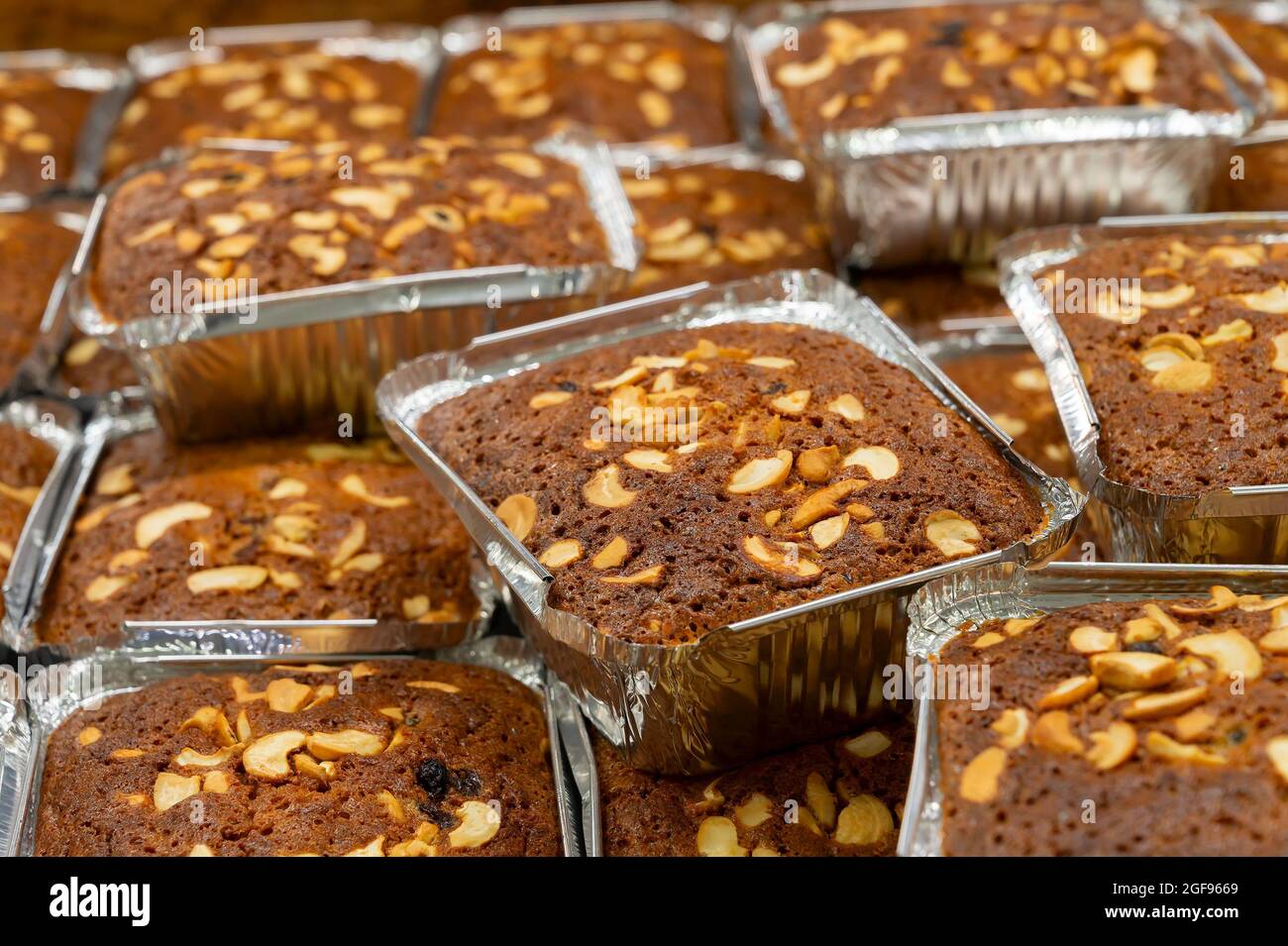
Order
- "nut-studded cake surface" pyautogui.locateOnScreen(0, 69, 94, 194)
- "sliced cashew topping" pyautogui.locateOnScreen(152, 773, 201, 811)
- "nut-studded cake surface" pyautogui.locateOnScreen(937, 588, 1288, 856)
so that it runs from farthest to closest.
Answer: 1. "nut-studded cake surface" pyautogui.locateOnScreen(0, 69, 94, 194)
2. "sliced cashew topping" pyautogui.locateOnScreen(152, 773, 201, 811)
3. "nut-studded cake surface" pyautogui.locateOnScreen(937, 588, 1288, 856)

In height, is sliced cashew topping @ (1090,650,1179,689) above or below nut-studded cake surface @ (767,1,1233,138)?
below

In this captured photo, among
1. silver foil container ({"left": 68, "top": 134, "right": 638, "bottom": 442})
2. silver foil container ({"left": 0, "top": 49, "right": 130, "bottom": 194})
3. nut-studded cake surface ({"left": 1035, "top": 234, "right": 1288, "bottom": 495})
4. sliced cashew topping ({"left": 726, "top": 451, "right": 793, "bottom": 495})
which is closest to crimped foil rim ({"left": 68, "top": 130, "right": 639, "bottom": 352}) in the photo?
silver foil container ({"left": 68, "top": 134, "right": 638, "bottom": 442})

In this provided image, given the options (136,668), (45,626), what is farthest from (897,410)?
(45,626)

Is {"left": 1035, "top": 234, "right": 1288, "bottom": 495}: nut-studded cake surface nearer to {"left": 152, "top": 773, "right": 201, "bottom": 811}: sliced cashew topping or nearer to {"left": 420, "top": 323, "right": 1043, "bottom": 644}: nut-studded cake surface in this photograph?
{"left": 420, "top": 323, "right": 1043, "bottom": 644}: nut-studded cake surface

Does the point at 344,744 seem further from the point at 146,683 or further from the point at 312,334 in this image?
the point at 312,334

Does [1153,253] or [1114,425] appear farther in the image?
[1153,253]

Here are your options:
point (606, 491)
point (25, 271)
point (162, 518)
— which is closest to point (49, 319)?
point (25, 271)

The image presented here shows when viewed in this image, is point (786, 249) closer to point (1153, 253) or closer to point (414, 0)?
point (1153, 253)
